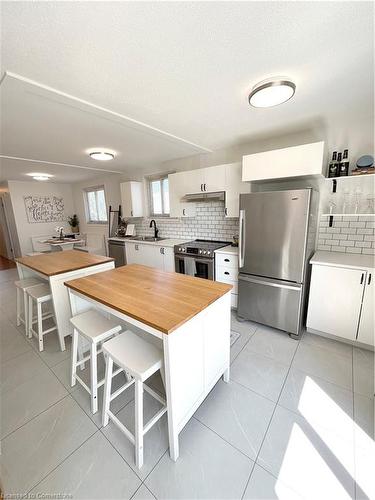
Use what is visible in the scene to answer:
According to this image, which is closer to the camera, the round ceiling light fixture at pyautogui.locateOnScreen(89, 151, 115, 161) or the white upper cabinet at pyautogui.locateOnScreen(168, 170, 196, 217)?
the round ceiling light fixture at pyautogui.locateOnScreen(89, 151, 115, 161)

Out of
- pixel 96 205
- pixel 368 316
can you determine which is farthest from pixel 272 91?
pixel 96 205

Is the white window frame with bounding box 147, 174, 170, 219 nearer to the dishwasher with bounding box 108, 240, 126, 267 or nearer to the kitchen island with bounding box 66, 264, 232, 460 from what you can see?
the dishwasher with bounding box 108, 240, 126, 267

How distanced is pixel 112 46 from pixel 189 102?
81 centimetres

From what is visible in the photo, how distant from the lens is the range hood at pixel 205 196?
121 inches

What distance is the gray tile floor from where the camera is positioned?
3.64 feet

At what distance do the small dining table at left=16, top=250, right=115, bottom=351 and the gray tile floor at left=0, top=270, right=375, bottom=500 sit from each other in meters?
0.43

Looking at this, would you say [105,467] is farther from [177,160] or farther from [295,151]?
[177,160]

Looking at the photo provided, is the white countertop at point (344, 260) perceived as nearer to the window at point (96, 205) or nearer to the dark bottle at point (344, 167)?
the dark bottle at point (344, 167)

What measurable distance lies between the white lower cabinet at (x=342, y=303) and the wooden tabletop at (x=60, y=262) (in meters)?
2.48

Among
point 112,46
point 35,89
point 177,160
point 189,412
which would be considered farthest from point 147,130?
point 189,412

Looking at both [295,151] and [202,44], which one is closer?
[202,44]

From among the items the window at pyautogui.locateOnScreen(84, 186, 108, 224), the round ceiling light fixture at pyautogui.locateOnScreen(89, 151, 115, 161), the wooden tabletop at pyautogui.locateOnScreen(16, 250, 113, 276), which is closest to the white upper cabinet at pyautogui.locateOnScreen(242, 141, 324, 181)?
the wooden tabletop at pyautogui.locateOnScreen(16, 250, 113, 276)

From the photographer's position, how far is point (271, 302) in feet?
7.84

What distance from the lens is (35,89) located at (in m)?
1.56
